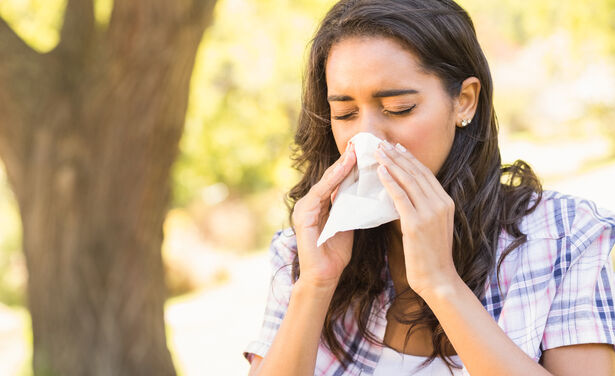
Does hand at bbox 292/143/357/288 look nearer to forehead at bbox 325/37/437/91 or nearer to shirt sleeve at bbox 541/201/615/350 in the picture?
forehead at bbox 325/37/437/91

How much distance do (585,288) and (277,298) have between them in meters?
0.97

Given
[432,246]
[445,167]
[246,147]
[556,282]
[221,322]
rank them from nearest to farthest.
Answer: [432,246] → [556,282] → [445,167] → [221,322] → [246,147]

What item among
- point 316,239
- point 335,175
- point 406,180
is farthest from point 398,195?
point 316,239

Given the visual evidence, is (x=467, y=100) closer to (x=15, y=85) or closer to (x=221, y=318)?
(x=15, y=85)

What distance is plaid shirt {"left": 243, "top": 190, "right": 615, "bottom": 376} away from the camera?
1815 mm

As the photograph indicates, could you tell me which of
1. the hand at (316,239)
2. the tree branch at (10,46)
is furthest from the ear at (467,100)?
the tree branch at (10,46)

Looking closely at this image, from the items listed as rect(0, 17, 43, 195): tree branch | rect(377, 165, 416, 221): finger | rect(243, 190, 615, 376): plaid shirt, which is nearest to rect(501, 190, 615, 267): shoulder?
rect(243, 190, 615, 376): plaid shirt

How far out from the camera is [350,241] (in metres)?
2.13

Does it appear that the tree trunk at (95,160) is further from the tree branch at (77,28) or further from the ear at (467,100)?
the ear at (467,100)

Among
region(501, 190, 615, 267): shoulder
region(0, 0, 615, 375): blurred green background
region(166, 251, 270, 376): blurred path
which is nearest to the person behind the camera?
region(501, 190, 615, 267): shoulder

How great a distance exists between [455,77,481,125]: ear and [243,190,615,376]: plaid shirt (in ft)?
1.14

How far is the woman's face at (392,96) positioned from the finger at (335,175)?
0.30ft

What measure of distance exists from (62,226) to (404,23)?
9.15 ft

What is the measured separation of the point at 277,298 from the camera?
7.48 feet
